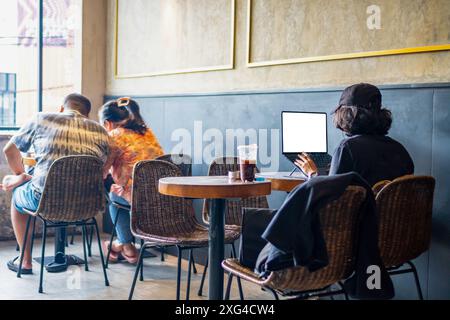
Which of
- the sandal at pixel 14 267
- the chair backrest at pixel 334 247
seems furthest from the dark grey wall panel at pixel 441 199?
the sandal at pixel 14 267

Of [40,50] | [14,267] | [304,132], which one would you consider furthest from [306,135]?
[40,50]

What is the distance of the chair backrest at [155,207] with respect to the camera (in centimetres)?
354

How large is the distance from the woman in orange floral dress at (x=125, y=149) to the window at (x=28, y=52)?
5.32 feet

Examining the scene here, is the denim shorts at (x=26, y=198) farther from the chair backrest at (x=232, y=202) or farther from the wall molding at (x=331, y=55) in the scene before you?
the wall molding at (x=331, y=55)

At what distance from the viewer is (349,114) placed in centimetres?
296

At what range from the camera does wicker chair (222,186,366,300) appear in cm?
236

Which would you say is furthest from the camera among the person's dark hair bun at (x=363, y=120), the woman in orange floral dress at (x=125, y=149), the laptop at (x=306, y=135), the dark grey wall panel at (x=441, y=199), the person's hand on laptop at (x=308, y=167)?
the woman in orange floral dress at (x=125, y=149)

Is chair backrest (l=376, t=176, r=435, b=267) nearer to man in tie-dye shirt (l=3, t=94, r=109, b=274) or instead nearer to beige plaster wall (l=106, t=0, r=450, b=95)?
beige plaster wall (l=106, t=0, r=450, b=95)

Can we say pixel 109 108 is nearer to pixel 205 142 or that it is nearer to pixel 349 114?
pixel 205 142

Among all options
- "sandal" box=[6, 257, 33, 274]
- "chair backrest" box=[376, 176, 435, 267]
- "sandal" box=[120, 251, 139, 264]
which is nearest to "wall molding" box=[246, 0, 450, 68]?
"chair backrest" box=[376, 176, 435, 267]

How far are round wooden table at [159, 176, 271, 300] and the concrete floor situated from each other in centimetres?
93

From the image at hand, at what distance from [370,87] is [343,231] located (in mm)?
939
